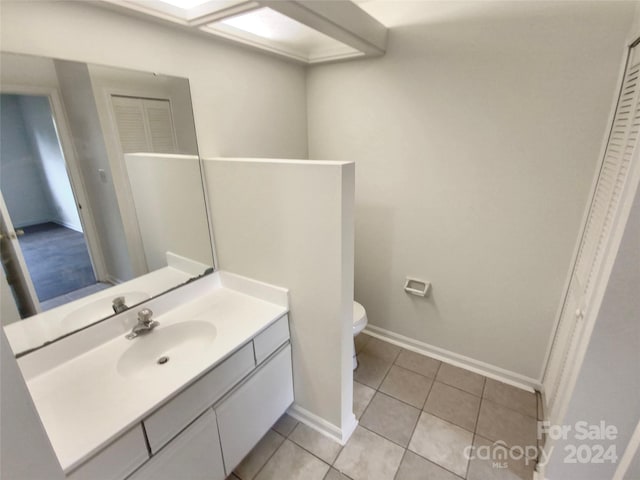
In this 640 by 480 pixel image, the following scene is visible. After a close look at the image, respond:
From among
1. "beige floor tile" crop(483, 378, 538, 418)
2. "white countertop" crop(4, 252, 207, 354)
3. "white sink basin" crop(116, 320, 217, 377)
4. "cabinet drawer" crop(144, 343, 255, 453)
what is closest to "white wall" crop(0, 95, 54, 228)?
"white countertop" crop(4, 252, 207, 354)

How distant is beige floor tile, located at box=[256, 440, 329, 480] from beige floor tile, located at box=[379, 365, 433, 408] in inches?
26.1

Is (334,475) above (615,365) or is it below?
below

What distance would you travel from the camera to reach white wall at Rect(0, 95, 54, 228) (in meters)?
1.04

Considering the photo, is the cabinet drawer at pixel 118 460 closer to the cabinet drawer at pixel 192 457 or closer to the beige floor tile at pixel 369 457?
the cabinet drawer at pixel 192 457

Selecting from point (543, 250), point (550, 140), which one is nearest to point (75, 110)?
point (550, 140)

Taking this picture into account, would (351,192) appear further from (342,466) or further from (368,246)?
(342,466)

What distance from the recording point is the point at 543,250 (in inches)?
70.6

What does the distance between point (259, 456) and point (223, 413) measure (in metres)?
0.53

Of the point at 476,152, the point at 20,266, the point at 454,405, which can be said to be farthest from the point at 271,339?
the point at 476,152

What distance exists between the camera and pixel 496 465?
1602 millimetres

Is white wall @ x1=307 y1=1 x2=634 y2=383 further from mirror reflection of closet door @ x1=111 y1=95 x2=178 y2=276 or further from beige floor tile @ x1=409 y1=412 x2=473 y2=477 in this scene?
mirror reflection of closet door @ x1=111 y1=95 x2=178 y2=276

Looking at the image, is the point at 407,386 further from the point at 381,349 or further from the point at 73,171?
the point at 73,171

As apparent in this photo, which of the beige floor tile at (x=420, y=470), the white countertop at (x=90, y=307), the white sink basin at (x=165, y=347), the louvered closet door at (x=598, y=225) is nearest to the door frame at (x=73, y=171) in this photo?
the white countertop at (x=90, y=307)

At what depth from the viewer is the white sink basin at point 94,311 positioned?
1.29 m
